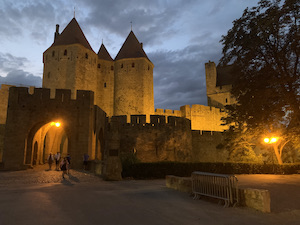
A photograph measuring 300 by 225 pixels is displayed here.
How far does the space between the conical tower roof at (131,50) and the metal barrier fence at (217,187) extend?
1138 inches

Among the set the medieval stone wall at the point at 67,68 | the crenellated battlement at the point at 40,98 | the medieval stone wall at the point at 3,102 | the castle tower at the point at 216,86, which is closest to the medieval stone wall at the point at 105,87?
the medieval stone wall at the point at 67,68

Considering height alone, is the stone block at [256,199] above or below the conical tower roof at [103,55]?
below

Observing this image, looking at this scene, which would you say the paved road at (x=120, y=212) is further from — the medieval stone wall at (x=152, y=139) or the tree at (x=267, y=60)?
the medieval stone wall at (x=152, y=139)

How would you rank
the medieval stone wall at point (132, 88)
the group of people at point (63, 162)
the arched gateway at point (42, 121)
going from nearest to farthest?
the group of people at point (63, 162) < the arched gateway at point (42, 121) < the medieval stone wall at point (132, 88)

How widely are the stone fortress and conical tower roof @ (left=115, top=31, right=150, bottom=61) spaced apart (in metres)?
0.16

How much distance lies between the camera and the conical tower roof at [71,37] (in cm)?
2919

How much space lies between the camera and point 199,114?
3375 cm

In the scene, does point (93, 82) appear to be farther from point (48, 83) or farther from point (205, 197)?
point (205, 197)

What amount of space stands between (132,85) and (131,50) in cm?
629

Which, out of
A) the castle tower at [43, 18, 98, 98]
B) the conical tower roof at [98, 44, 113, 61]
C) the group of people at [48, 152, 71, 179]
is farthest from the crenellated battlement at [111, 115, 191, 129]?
the conical tower roof at [98, 44, 113, 61]

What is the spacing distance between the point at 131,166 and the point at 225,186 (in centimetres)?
703

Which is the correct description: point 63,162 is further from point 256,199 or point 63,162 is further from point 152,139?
point 152,139

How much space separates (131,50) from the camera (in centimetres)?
3444

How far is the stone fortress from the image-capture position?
14977mm
